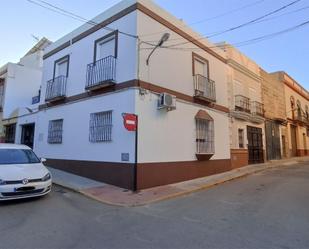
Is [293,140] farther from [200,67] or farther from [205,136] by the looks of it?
[200,67]

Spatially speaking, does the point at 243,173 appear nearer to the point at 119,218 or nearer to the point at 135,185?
the point at 135,185

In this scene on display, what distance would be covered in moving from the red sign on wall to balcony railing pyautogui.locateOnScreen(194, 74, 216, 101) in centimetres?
441

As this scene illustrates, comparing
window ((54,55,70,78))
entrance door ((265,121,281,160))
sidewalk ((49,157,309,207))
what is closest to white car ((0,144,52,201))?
sidewalk ((49,157,309,207))

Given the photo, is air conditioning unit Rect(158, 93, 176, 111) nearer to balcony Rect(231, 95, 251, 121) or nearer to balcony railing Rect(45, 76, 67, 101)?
balcony railing Rect(45, 76, 67, 101)

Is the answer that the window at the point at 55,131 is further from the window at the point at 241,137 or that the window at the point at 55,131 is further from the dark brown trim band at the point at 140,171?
the window at the point at 241,137

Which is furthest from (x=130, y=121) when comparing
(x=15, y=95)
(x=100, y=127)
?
(x=15, y=95)

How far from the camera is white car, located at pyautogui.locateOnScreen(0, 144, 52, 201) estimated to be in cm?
682

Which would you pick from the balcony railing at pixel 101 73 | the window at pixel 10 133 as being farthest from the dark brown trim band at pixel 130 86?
the window at pixel 10 133

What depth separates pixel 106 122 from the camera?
10.6 metres

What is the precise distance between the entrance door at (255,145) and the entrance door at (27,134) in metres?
13.9

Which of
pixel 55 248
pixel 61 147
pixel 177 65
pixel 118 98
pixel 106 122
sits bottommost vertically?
pixel 55 248

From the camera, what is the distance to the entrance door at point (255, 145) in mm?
18062

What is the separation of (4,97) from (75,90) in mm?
8765

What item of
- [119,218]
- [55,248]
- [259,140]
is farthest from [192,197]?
[259,140]
